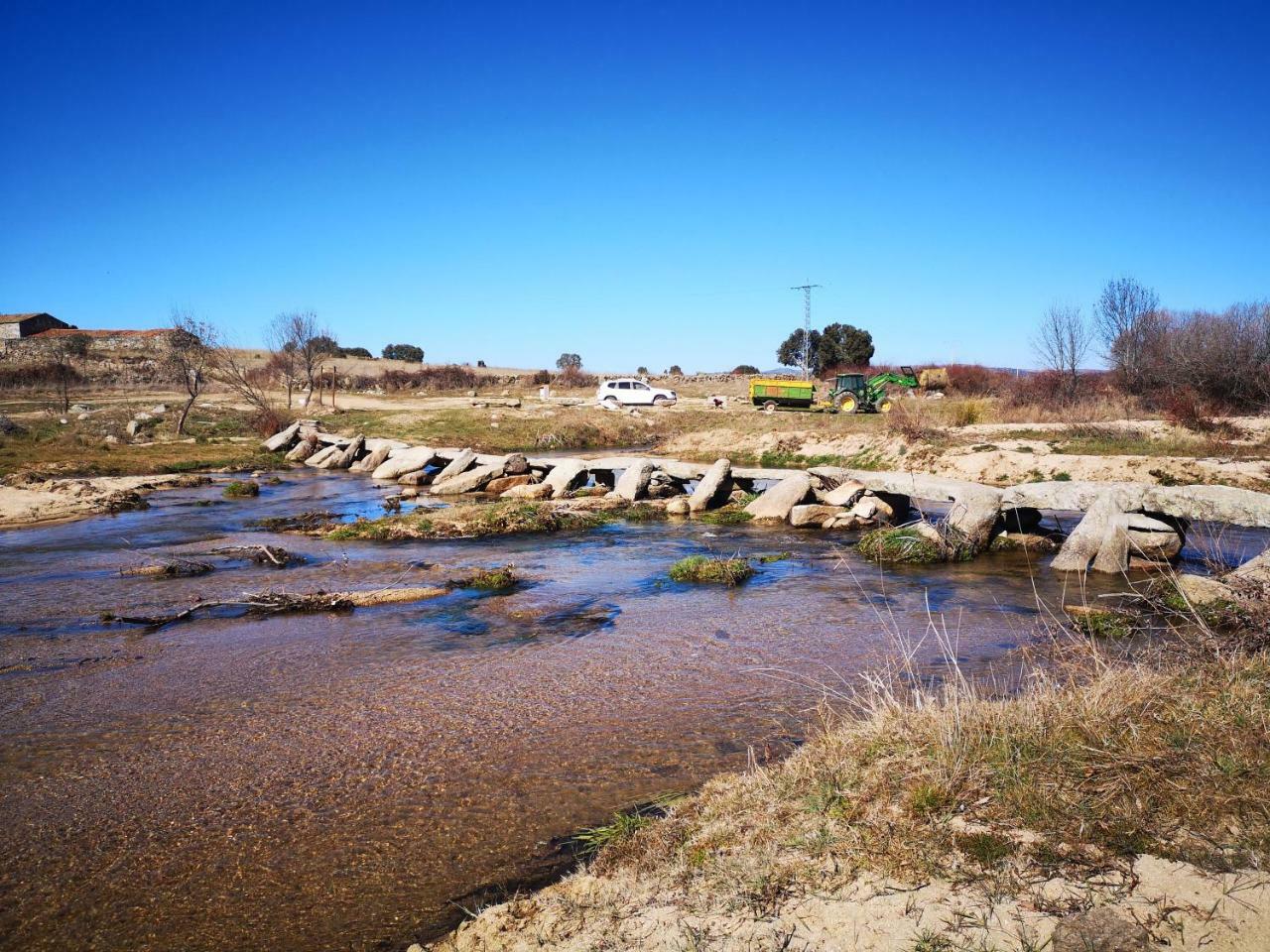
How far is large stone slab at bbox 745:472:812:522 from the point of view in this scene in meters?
16.5

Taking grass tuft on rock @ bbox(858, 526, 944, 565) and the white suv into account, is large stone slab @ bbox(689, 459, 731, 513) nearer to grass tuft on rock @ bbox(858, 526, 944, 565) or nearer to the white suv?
grass tuft on rock @ bbox(858, 526, 944, 565)

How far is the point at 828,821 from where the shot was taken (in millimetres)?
Result: 3711

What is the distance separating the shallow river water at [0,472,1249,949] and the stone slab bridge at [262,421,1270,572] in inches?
42.4

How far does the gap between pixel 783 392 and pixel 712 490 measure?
2044 centimetres

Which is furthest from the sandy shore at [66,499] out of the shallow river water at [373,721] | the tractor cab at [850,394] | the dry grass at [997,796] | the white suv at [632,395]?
the white suv at [632,395]

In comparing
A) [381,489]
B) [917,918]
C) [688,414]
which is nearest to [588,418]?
[688,414]

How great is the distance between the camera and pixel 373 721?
6.30 meters

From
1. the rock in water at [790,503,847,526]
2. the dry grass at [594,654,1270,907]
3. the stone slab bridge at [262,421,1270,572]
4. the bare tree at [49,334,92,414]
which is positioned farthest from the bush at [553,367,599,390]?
the dry grass at [594,654,1270,907]

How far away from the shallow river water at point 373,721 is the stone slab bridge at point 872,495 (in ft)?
3.53

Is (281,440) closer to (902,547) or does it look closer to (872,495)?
(872,495)

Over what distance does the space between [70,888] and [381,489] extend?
60.7ft

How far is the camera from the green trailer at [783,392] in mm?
36719

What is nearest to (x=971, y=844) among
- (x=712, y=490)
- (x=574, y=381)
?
(x=712, y=490)

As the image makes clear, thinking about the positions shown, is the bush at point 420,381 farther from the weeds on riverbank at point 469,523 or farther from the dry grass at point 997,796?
the dry grass at point 997,796
